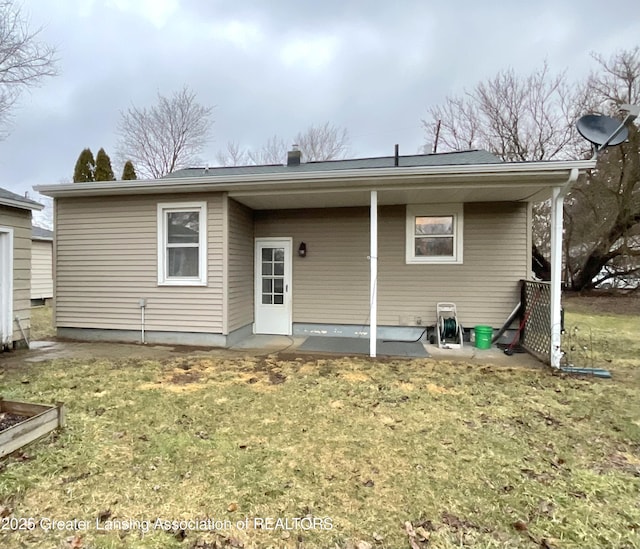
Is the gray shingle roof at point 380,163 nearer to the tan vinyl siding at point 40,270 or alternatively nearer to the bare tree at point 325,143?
the tan vinyl siding at point 40,270

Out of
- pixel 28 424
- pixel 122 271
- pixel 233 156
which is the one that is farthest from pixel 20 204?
pixel 233 156

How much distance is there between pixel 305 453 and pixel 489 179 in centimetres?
422

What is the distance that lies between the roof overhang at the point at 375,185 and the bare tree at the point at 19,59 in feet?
20.8

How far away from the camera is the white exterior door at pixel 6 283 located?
18.5 feet

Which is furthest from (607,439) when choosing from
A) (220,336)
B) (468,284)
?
(220,336)

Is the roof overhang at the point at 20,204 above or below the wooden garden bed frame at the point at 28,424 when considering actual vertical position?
above

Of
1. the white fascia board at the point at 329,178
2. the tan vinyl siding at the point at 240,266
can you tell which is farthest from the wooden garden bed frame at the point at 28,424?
the white fascia board at the point at 329,178

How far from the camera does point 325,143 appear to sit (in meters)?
21.7

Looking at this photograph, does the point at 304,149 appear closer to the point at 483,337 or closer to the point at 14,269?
the point at 14,269

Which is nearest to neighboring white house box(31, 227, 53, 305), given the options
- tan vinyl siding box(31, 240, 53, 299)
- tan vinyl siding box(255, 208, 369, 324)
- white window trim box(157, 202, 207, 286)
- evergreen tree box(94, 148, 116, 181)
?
tan vinyl siding box(31, 240, 53, 299)

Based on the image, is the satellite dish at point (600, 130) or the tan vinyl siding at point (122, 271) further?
the tan vinyl siding at point (122, 271)

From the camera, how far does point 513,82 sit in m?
16.3

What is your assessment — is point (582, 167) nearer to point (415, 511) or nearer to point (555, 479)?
point (555, 479)

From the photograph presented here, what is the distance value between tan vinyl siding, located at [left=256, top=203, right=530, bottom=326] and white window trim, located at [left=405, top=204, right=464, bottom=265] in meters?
0.10
